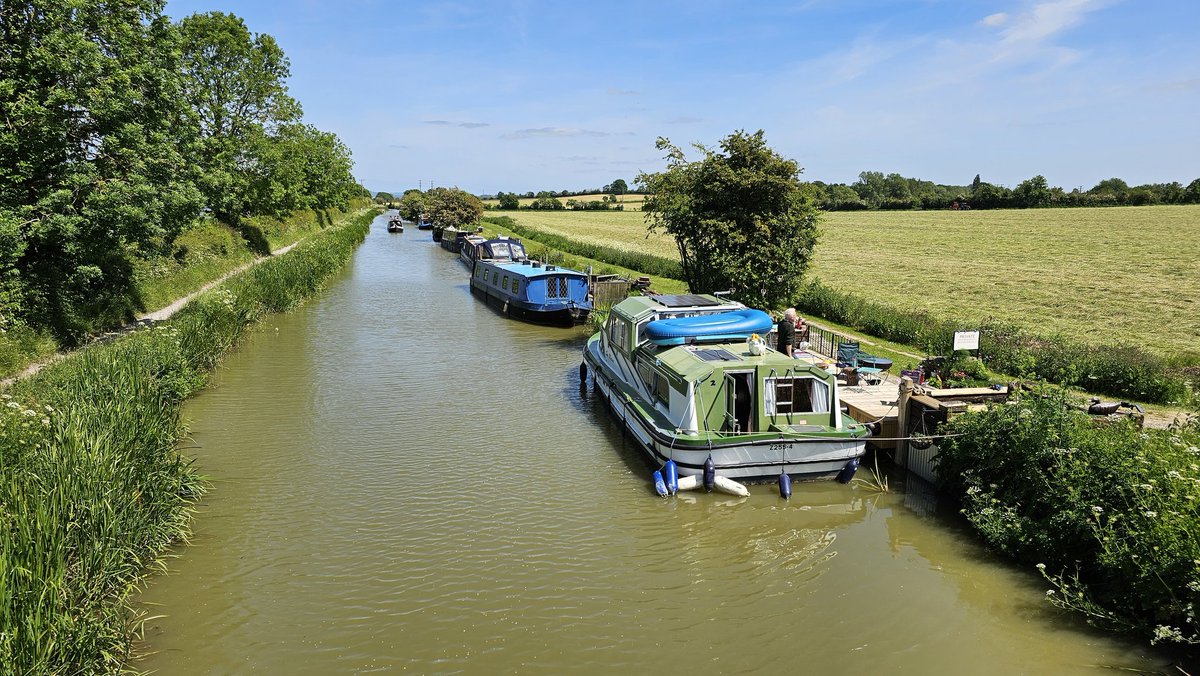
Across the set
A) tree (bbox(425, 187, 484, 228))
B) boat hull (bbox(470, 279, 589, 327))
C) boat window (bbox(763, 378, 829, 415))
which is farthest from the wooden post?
tree (bbox(425, 187, 484, 228))

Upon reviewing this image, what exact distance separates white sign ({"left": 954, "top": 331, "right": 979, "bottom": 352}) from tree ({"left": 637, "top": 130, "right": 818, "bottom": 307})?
5.46 meters

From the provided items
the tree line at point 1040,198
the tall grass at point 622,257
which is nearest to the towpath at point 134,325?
the tall grass at point 622,257

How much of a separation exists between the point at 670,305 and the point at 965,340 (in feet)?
20.3

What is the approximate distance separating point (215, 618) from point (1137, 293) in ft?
121

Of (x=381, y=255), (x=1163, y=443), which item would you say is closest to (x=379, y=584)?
(x=1163, y=443)

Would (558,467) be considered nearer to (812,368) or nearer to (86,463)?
(812,368)

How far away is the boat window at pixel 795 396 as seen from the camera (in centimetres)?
1206

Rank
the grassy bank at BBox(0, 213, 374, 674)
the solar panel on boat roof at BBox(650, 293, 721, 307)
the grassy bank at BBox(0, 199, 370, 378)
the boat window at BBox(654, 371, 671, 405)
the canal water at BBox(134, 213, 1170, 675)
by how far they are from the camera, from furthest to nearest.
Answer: the solar panel on boat roof at BBox(650, 293, 721, 307)
the grassy bank at BBox(0, 199, 370, 378)
the boat window at BBox(654, 371, 671, 405)
the canal water at BBox(134, 213, 1170, 675)
the grassy bank at BBox(0, 213, 374, 674)

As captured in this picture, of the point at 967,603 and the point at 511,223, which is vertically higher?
the point at 511,223

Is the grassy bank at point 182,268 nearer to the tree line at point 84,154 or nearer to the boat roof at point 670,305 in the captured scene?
the tree line at point 84,154

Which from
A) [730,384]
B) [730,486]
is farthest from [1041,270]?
[730,486]

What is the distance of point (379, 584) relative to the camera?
356 inches

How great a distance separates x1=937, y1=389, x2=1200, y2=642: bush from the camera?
7527 mm

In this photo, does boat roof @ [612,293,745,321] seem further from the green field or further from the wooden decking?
the green field
